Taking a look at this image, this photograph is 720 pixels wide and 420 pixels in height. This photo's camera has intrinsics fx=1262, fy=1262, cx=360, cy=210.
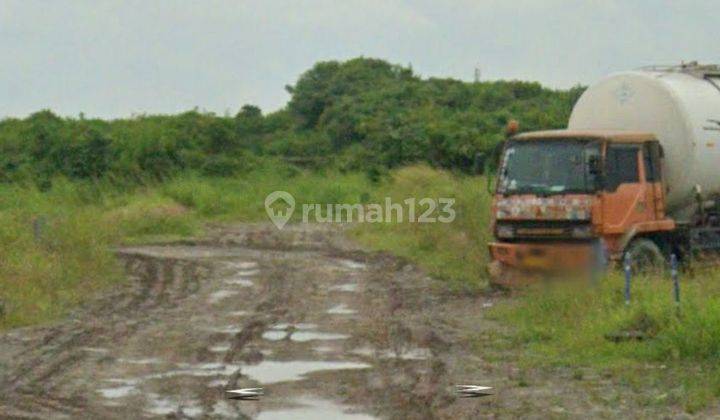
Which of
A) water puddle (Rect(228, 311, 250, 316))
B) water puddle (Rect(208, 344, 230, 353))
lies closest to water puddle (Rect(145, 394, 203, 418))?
water puddle (Rect(208, 344, 230, 353))

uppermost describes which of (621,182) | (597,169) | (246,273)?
(597,169)

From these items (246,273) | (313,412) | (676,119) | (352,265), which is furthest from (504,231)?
(313,412)

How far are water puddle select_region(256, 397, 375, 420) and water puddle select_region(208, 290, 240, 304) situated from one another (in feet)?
26.6

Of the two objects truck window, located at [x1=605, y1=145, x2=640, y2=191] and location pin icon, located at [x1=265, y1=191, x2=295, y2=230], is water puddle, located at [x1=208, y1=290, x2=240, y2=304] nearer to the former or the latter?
truck window, located at [x1=605, y1=145, x2=640, y2=191]

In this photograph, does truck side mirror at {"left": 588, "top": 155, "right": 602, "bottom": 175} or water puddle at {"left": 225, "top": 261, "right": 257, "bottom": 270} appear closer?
truck side mirror at {"left": 588, "top": 155, "right": 602, "bottom": 175}

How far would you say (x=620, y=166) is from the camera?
720 inches

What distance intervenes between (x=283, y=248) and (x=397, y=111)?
67.9ft

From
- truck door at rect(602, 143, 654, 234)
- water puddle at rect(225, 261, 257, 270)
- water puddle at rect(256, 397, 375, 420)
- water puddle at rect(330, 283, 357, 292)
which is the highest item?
truck door at rect(602, 143, 654, 234)

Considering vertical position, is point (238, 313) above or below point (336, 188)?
below

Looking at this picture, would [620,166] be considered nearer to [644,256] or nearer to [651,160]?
[651,160]

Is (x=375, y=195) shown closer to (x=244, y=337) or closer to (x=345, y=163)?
(x=345, y=163)

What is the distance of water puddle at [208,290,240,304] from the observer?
1903 centimetres

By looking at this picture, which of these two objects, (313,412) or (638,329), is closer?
(313,412)

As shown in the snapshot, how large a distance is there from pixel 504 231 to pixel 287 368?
676 cm
